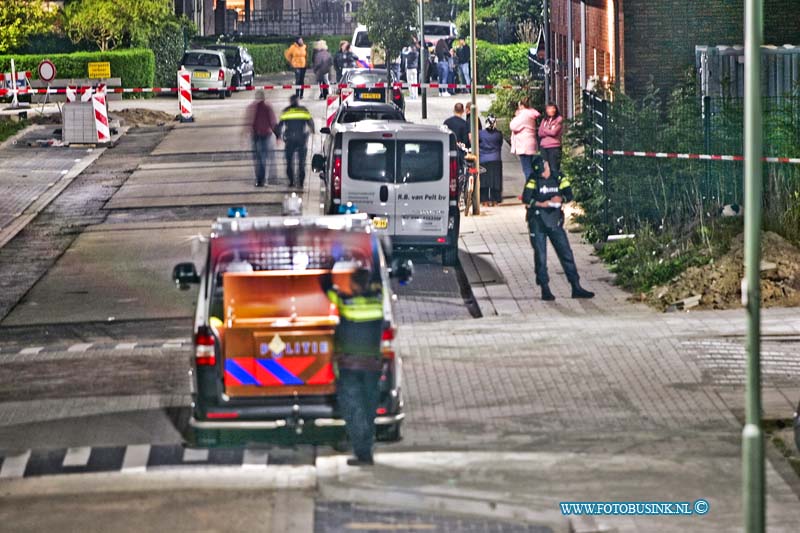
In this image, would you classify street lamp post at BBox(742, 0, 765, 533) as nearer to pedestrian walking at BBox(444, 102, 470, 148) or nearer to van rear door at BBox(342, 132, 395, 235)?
van rear door at BBox(342, 132, 395, 235)

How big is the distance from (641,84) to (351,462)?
19.5m

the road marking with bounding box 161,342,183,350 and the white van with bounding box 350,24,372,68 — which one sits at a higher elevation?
the white van with bounding box 350,24,372,68

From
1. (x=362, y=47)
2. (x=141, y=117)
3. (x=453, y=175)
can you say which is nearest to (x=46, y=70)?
(x=141, y=117)

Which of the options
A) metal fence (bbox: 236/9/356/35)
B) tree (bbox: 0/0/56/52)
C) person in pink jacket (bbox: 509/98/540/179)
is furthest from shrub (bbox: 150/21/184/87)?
person in pink jacket (bbox: 509/98/540/179)

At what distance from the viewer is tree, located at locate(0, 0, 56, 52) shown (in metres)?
57.9

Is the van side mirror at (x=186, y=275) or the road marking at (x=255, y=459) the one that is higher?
the van side mirror at (x=186, y=275)

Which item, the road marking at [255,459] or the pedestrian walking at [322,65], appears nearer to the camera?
the road marking at [255,459]

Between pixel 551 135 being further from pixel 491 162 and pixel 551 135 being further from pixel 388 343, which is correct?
pixel 388 343

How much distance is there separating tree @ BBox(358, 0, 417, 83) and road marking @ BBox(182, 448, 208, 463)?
41.5 meters

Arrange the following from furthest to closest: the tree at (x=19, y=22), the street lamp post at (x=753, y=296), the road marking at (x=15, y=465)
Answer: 1. the tree at (x=19, y=22)
2. the road marking at (x=15, y=465)
3. the street lamp post at (x=753, y=296)

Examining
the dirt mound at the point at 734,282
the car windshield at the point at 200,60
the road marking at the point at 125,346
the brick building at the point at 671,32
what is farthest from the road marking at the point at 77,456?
the car windshield at the point at 200,60

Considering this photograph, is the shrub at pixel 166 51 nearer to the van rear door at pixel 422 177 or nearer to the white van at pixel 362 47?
the white van at pixel 362 47

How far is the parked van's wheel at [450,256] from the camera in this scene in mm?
23625

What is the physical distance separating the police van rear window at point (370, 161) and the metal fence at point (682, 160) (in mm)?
3683
